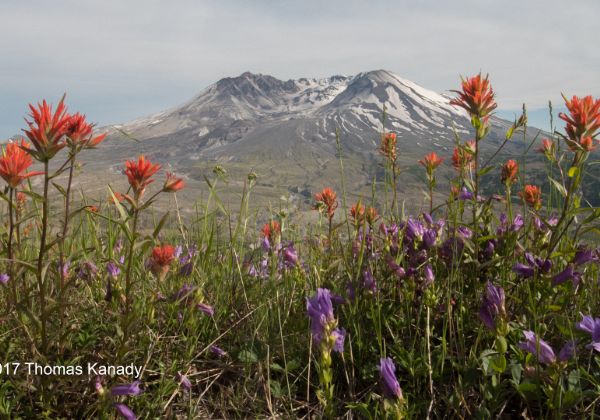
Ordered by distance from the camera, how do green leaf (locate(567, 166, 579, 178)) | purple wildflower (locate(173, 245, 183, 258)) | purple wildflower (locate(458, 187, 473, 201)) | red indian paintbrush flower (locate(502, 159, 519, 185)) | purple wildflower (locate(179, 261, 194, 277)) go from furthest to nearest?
red indian paintbrush flower (locate(502, 159, 519, 185)), purple wildflower (locate(173, 245, 183, 258)), purple wildflower (locate(458, 187, 473, 201)), purple wildflower (locate(179, 261, 194, 277)), green leaf (locate(567, 166, 579, 178))

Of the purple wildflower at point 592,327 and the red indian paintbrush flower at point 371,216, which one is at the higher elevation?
the red indian paintbrush flower at point 371,216

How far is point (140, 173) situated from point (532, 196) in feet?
8.87

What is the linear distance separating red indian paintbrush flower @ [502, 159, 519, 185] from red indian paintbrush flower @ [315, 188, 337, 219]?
1.26 meters

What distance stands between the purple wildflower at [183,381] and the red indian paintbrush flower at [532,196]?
2.51m

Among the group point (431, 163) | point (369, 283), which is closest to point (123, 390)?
point (369, 283)

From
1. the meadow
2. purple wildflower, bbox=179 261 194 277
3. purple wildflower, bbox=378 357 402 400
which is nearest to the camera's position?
purple wildflower, bbox=378 357 402 400

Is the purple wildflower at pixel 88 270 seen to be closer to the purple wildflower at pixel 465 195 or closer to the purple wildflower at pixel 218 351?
the purple wildflower at pixel 218 351

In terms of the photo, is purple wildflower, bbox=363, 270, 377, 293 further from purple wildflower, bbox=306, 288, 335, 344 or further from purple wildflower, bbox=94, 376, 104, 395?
purple wildflower, bbox=94, 376, 104, 395

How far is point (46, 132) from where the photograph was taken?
1.61 m

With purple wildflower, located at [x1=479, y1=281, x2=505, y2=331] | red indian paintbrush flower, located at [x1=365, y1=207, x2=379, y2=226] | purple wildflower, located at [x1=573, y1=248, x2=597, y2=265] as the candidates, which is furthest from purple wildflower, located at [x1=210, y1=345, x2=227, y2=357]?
purple wildflower, located at [x1=573, y1=248, x2=597, y2=265]

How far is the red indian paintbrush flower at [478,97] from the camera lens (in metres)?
2.36

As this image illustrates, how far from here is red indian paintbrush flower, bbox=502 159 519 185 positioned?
315 cm

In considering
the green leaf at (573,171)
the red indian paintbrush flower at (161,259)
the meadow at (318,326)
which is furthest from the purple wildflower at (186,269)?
the green leaf at (573,171)

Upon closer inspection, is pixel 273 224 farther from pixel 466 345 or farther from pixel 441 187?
pixel 441 187
